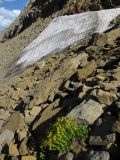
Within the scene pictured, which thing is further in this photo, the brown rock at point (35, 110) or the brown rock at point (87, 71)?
the brown rock at point (87, 71)

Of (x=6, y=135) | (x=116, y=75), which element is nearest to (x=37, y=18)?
(x=6, y=135)

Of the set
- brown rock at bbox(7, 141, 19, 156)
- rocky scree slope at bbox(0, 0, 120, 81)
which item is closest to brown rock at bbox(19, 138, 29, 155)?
brown rock at bbox(7, 141, 19, 156)

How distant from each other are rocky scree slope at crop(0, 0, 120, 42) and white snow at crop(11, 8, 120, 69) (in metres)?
3.20

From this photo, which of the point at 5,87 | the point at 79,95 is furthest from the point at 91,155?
the point at 5,87

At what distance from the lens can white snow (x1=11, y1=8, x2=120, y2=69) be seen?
21812 millimetres

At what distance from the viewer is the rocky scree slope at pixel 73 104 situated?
29.9 feet

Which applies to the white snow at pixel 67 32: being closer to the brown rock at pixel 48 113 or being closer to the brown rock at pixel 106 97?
the brown rock at pixel 48 113

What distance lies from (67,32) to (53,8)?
11376 millimetres

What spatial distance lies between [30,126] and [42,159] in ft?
6.81

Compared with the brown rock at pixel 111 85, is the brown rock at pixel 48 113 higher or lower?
lower

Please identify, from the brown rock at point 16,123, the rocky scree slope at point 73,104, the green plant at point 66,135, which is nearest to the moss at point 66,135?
the green plant at point 66,135

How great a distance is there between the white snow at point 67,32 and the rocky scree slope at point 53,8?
3.20m

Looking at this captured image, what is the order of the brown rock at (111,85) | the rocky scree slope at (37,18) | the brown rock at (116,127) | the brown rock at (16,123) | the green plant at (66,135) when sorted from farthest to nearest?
1. the rocky scree slope at (37,18)
2. the brown rock at (16,123)
3. the brown rock at (111,85)
4. the green plant at (66,135)
5. the brown rock at (116,127)

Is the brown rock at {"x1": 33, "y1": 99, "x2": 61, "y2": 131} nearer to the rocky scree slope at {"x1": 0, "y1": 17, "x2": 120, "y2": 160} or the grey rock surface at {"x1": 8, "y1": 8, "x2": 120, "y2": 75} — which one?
the rocky scree slope at {"x1": 0, "y1": 17, "x2": 120, "y2": 160}
